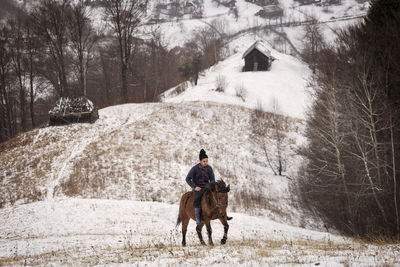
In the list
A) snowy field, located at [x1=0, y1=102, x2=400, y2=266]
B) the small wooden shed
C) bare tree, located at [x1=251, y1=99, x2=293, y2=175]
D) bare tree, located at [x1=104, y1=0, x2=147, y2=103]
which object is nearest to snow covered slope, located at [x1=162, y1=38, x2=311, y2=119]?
the small wooden shed

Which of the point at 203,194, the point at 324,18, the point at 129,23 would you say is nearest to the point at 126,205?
the point at 203,194

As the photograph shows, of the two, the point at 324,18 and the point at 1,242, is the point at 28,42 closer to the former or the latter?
the point at 1,242

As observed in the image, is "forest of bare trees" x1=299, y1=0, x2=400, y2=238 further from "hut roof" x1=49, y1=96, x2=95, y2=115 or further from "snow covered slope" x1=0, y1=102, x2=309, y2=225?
"hut roof" x1=49, y1=96, x2=95, y2=115

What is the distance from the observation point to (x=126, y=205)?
54.5 feet

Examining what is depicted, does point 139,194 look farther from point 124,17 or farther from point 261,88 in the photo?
point 261,88

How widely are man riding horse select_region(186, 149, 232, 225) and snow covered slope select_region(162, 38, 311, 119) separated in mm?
23408

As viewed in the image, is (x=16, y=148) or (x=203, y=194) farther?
(x=16, y=148)

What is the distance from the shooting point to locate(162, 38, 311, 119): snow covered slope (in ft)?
121

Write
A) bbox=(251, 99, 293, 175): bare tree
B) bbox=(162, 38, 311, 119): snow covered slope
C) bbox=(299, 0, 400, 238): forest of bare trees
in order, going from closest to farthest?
bbox=(299, 0, 400, 238): forest of bare trees → bbox=(251, 99, 293, 175): bare tree → bbox=(162, 38, 311, 119): snow covered slope

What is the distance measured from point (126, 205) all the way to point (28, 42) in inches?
1172

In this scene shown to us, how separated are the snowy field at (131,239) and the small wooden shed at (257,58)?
41666 mm

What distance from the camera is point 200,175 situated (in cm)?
809

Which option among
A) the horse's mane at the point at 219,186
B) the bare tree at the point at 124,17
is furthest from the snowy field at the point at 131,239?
the bare tree at the point at 124,17

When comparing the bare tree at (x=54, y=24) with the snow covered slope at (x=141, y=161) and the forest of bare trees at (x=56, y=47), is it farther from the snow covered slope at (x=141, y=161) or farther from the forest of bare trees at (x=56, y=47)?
the snow covered slope at (x=141, y=161)
